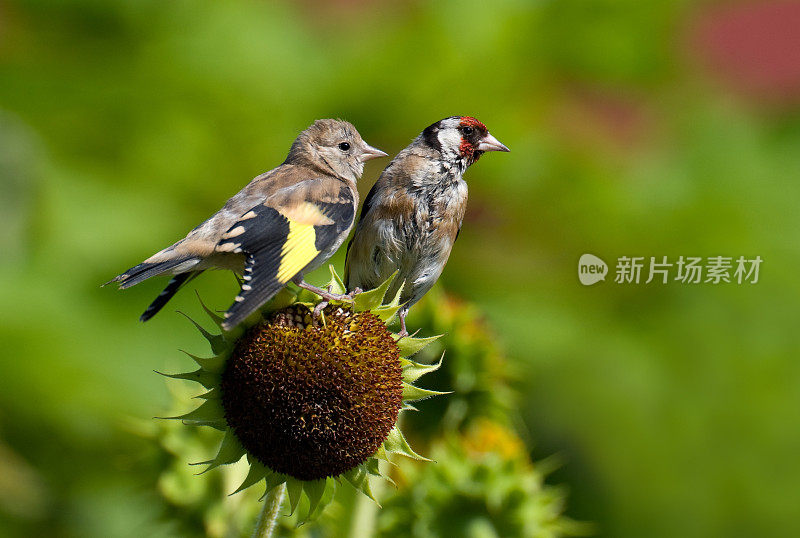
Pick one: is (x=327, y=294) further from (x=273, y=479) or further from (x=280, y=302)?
(x=273, y=479)

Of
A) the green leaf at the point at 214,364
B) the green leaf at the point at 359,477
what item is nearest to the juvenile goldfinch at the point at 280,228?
the green leaf at the point at 214,364

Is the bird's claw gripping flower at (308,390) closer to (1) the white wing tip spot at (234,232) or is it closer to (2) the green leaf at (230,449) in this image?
(2) the green leaf at (230,449)

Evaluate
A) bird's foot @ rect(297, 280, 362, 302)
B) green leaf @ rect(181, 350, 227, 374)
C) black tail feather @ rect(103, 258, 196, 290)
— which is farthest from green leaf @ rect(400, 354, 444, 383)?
black tail feather @ rect(103, 258, 196, 290)

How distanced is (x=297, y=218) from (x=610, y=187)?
3.38m

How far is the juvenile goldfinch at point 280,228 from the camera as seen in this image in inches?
33.0

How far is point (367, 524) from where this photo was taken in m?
1.42

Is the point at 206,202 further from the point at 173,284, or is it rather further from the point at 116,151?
the point at 173,284

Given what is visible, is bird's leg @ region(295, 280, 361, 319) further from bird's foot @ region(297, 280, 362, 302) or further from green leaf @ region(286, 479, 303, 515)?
green leaf @ region(286, 479, 303, 515)

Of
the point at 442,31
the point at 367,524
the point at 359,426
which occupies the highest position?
the point at 442,31

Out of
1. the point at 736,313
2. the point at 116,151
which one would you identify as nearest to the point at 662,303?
the point at 736,313

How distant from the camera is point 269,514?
1.02 metres

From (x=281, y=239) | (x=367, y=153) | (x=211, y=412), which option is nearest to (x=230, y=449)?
(x=211, y=412)

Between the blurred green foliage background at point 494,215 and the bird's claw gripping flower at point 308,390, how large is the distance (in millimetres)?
1947

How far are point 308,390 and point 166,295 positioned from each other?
0.70 feet
